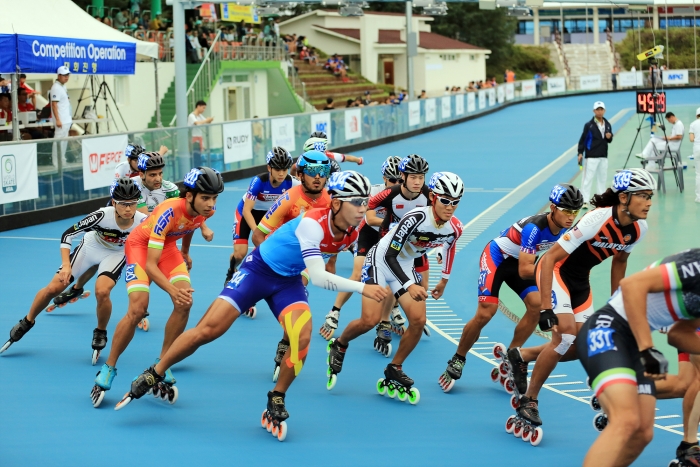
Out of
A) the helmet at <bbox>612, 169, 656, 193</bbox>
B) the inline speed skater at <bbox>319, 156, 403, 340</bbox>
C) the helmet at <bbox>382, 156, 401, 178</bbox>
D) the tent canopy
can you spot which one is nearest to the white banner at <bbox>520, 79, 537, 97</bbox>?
the tent canopy

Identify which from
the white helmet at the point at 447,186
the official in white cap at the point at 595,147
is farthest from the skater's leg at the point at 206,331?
the official in white cap at the point at 595,147

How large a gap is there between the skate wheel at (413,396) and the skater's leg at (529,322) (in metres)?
0.90

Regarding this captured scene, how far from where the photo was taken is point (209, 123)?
76.2ft

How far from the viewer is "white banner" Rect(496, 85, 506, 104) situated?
59338 millimetres

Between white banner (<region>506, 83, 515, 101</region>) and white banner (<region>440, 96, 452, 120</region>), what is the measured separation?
59.7 ft

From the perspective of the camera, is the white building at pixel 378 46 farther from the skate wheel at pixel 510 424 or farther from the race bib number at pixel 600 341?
the race bib number at pixel 600 341

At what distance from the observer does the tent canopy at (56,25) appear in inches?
739

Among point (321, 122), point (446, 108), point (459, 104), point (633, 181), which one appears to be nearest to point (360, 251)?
point (633, 181)

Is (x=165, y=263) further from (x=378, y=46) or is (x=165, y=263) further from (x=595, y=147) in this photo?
(x=378, y=46)

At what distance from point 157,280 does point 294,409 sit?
58.2 inches

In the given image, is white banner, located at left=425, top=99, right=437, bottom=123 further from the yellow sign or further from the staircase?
the yellow sign

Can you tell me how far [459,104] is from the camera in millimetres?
47281

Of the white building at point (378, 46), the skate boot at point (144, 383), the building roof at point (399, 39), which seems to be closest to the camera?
the skate boot at point (144, 383)

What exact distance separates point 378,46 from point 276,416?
58732mm
